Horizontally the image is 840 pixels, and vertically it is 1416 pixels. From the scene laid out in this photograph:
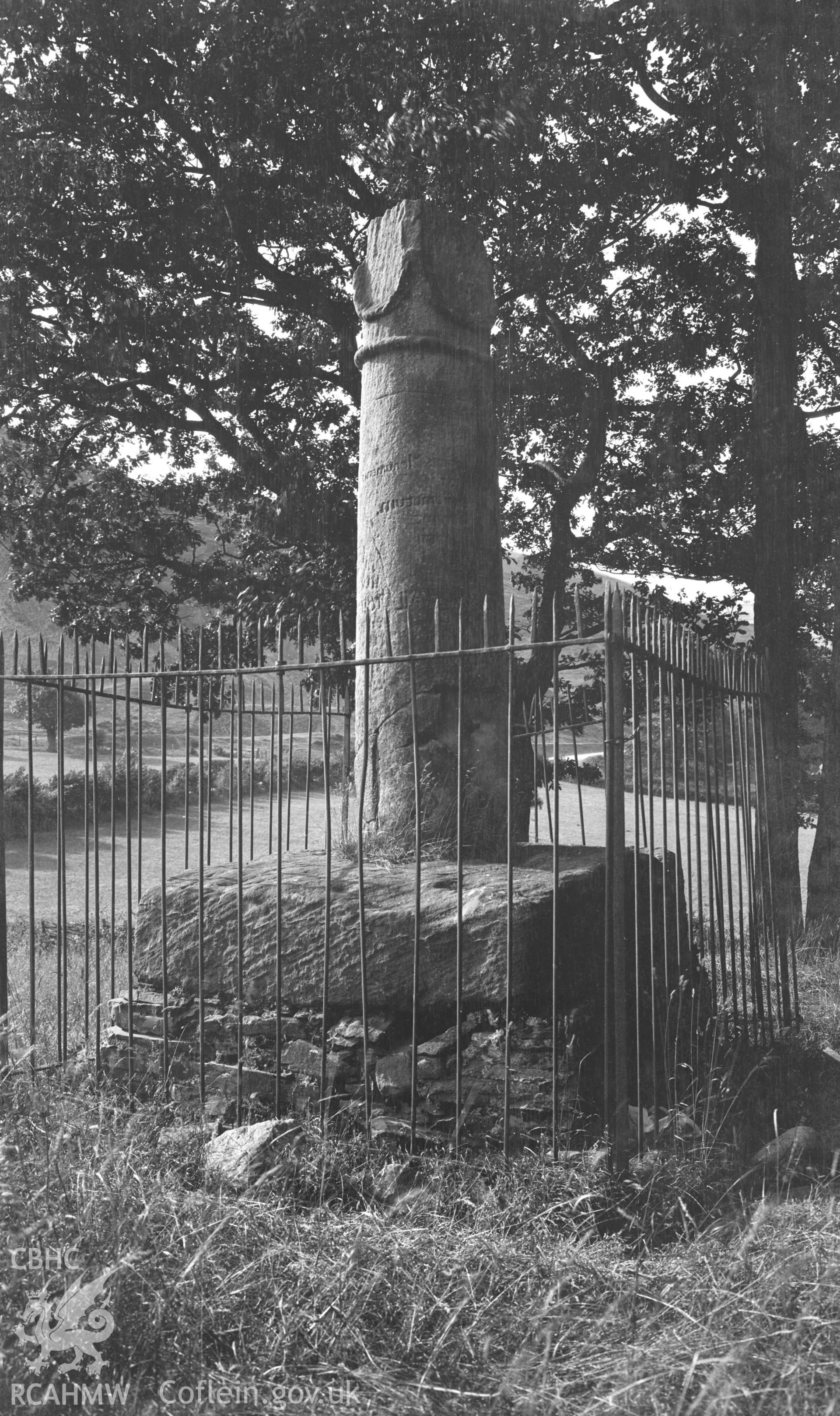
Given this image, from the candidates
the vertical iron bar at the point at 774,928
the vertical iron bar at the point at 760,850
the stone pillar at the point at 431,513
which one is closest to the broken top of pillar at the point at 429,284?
the stone pillar at the point at 431,513

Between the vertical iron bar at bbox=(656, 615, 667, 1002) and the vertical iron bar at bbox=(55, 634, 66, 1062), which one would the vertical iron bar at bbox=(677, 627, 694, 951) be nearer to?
the vertical iron bar at bbox=(656, 615, 667, 1002)

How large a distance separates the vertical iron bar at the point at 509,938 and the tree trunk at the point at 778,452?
16.1 feet

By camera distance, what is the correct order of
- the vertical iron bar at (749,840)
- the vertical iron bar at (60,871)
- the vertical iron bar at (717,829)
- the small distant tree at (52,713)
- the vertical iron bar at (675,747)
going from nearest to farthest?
the vertical iron bar at (675,747)
the vertical iron bar at (60,871)
the vertical iron bar at (717,829)
the vertical iron bar at (749,840)
the small distant tree at (52,713)

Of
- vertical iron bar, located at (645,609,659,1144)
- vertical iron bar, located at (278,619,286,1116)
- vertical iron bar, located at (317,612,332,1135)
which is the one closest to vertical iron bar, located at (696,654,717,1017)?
vertical iron bar, located at (645,609,659,1144)

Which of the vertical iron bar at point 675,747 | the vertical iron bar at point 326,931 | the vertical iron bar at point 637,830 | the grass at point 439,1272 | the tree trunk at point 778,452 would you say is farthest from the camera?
the tree trunk at point 778,452

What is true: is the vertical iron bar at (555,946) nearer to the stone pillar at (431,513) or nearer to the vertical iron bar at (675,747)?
the vertical iron bar at (675,747)

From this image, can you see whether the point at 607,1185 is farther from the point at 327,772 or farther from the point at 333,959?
the point at 327,772

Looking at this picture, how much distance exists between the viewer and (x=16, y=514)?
11797 mm

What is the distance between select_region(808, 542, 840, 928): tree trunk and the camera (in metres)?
9.12

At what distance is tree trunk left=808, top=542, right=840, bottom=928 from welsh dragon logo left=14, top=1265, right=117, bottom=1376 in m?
7.41

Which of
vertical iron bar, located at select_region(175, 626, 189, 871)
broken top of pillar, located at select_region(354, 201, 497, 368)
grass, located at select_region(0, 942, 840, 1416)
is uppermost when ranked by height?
broken top of pillar, located at select_region(354, 201, 497, 368)

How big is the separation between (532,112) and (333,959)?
7736mm

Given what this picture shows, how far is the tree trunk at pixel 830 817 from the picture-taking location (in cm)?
912

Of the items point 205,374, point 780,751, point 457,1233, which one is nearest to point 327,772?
point 457,1233
